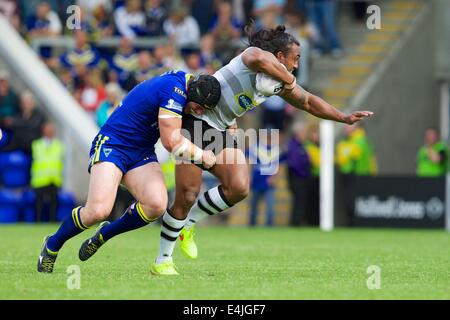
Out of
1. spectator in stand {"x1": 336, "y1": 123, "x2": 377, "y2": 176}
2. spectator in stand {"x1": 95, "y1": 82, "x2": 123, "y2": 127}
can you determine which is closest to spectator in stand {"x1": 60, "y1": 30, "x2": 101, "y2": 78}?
spectator in stand {"x1": 95, "y1": 82, "x2": 123, "y2": 127}

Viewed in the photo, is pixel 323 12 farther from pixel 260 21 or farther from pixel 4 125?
pixel 4 125

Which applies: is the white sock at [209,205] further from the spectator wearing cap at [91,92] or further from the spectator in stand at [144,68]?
the spectator wearing cap at [91,92]

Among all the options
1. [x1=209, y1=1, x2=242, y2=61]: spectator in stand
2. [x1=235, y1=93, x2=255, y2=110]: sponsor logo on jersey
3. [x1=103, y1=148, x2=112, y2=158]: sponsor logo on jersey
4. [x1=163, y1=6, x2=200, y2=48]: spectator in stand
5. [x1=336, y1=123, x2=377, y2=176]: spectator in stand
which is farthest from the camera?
[x1=163, y1=6, x2=200, y2=48]: spectator in stand

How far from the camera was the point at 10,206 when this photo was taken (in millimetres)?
21609

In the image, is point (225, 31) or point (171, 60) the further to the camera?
point (225, 31)

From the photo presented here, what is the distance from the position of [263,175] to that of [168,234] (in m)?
11.2

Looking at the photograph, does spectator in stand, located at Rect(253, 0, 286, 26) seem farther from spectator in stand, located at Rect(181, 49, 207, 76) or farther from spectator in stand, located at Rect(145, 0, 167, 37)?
spectator in stand, located at Rect(145, 0, 167, 37)

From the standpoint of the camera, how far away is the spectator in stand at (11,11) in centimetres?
2319

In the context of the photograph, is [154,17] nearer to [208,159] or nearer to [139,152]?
[139,152]

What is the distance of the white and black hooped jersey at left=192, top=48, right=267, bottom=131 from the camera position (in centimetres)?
990

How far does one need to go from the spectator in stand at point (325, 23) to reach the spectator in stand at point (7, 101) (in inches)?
256

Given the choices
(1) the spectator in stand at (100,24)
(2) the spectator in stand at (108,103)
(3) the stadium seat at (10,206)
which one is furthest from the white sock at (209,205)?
(1) the spectator in stand at (100,24)

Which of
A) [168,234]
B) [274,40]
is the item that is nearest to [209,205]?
[168,234]
